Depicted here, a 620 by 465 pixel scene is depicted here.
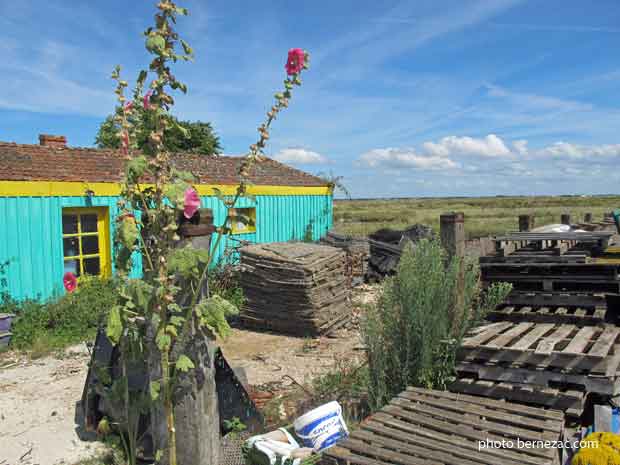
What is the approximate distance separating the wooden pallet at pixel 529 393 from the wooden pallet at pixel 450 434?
0.12 m

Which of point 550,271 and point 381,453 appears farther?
point 550,271

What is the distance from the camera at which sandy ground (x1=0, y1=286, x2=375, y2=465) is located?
4.73 meters

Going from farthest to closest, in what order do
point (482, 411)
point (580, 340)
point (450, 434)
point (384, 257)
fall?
point (384, 257) → point (580, 340) → point (482, 411) → point (450, 434)

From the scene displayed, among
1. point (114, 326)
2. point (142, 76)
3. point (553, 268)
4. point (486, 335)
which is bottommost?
point (486, 335)

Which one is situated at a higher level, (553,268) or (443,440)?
(553,268)

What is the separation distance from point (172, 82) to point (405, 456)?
257 centimetres

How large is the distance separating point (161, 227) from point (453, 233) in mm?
3202

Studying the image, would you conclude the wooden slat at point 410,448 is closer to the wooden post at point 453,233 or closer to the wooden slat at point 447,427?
the wooden slat at point 447,427

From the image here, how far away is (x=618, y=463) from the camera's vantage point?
3.00 meters

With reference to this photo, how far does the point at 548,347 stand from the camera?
400 cm

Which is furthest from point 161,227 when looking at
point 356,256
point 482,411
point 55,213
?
point 356,256

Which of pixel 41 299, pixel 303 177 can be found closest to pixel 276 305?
pixel 41 299

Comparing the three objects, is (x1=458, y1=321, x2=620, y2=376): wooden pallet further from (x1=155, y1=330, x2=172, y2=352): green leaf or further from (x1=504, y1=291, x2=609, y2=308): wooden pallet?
(x1=155, y1=330, x2=172, y2=352): green leaf

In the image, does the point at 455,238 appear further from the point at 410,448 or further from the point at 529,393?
the point at 410,448
